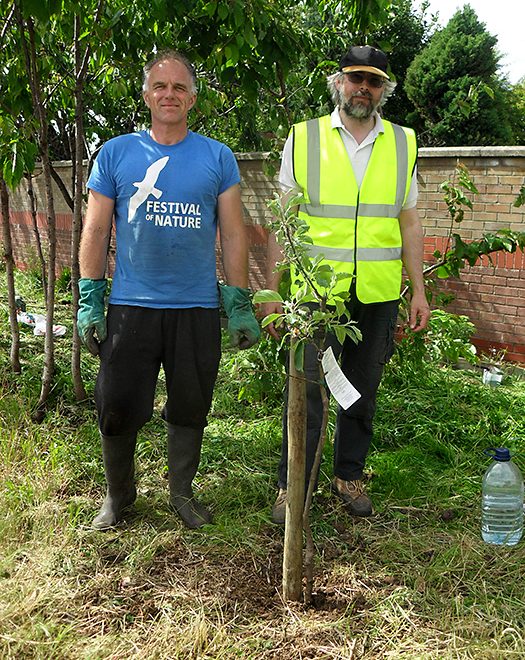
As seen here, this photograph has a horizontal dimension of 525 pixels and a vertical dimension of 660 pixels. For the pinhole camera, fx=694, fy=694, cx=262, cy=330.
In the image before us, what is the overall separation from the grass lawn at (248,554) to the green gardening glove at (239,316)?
2.76 feet

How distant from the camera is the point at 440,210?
596 centimetres

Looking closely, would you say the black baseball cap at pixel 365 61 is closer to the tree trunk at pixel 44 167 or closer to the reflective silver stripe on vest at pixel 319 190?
the reflective silver stripe on vest at pixel 319 190

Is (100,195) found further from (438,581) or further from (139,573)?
(438,581)

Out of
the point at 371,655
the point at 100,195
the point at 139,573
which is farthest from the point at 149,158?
the point at 371,655

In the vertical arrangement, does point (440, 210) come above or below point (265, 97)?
below

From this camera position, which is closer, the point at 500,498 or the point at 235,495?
the point at 500,498

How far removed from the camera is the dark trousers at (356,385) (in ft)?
9.87

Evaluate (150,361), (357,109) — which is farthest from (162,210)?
(357,109)

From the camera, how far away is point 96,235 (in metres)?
2.84

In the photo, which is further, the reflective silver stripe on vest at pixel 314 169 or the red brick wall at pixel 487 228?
the red brick wall at pixel 487 228

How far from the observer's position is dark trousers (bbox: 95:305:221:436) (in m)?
2.87

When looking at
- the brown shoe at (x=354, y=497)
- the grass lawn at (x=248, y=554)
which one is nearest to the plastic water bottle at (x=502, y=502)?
the grass lawn at (x=248, y=554)

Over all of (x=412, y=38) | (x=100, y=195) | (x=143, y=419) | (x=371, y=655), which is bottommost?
(x=371, y=655)

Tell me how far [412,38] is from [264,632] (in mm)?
17979
